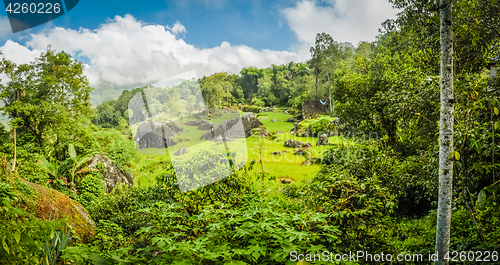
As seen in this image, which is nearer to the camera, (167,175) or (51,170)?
(167,175)

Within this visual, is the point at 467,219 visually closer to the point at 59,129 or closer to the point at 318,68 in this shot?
the point at 59,129

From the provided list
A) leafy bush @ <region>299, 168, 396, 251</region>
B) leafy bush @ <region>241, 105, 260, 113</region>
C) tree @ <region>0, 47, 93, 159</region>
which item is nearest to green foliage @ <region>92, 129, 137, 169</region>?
tree @ <region>0, 47, 93, 159</region>

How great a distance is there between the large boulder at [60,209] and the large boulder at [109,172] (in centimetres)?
469

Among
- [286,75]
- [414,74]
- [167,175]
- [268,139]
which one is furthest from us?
[286,75]

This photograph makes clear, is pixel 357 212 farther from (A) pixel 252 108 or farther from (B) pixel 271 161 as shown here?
(A) pixel 252 108

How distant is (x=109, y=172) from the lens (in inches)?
366

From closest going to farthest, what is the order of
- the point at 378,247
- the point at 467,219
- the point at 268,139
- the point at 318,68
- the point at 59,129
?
1. the point at 378,247
2. the point at 467,219
3. the point at 59,129
4. the point at 268,139
5. the point at 318,68

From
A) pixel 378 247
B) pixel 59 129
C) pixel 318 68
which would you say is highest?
pixel 318 68

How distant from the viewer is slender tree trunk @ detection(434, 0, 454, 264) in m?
2.38

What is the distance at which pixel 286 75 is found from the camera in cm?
5722

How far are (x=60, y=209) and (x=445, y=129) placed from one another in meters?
5.75

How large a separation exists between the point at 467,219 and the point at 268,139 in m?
19.9

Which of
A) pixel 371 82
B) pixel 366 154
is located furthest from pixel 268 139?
pixel 366 154

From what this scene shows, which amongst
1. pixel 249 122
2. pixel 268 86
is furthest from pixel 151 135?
pixel 268 86
